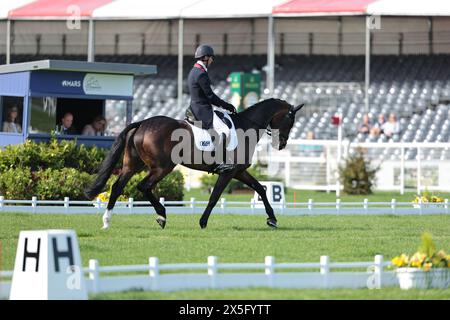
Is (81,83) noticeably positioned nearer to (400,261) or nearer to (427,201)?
(427,201)

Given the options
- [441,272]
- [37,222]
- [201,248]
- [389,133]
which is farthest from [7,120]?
[389,133]

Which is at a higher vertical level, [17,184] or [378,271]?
[17,184]

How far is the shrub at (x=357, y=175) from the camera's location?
34812 mm

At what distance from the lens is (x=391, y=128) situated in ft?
137

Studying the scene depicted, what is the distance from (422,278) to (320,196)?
2125cm

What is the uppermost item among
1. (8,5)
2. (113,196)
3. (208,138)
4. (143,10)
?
(8,5)

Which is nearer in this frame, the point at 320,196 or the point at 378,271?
the point at 378,271

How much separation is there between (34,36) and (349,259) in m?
43.1

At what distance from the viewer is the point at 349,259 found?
48.9 ft

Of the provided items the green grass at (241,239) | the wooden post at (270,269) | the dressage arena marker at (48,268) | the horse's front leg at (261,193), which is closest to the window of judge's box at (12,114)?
the green grass at (241,239)

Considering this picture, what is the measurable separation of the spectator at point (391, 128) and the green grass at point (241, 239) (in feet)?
62.7

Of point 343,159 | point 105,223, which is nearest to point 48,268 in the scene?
point 105,223
